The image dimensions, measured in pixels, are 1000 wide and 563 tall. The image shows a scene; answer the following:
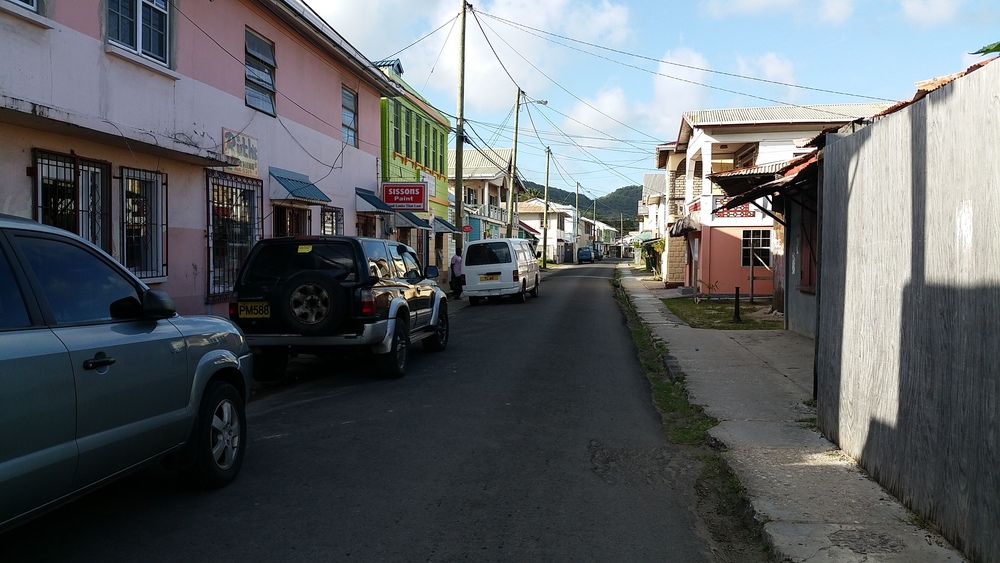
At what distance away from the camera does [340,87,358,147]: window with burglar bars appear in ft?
63.5

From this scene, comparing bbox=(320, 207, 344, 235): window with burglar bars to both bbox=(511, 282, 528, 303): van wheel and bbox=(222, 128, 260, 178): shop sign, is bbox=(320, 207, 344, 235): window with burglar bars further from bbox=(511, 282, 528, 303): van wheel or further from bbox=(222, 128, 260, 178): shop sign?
bbox=(511, 282, 528, 303): van wheel

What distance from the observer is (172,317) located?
4.73m

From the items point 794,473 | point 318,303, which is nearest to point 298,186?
point 318,303

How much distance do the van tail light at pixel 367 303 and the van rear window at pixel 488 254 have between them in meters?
13.0

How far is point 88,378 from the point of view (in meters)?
3.75

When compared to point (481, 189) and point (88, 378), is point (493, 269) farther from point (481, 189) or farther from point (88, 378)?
point (481, 189)

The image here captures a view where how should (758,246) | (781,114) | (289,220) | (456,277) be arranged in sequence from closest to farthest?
(289,220) → (456,277) → (758,246) → (781,114)

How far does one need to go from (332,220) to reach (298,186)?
3007mm

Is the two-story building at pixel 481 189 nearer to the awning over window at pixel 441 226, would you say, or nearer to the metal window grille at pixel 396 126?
the awning over window at pixel 441 226

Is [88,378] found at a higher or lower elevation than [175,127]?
lower

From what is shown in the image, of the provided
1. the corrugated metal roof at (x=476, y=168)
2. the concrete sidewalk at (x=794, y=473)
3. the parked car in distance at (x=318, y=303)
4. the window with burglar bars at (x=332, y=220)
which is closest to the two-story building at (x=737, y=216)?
the window with burglar bars at (x=332, y=220)

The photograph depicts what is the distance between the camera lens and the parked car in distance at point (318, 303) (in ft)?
27.3

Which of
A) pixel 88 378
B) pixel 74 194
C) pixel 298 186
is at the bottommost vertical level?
pixel 88 378

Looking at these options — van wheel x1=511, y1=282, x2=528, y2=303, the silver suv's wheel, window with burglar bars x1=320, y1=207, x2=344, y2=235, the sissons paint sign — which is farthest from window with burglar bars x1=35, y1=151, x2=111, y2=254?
van wheel x1=511, y1=282, x2=528, y2=303
